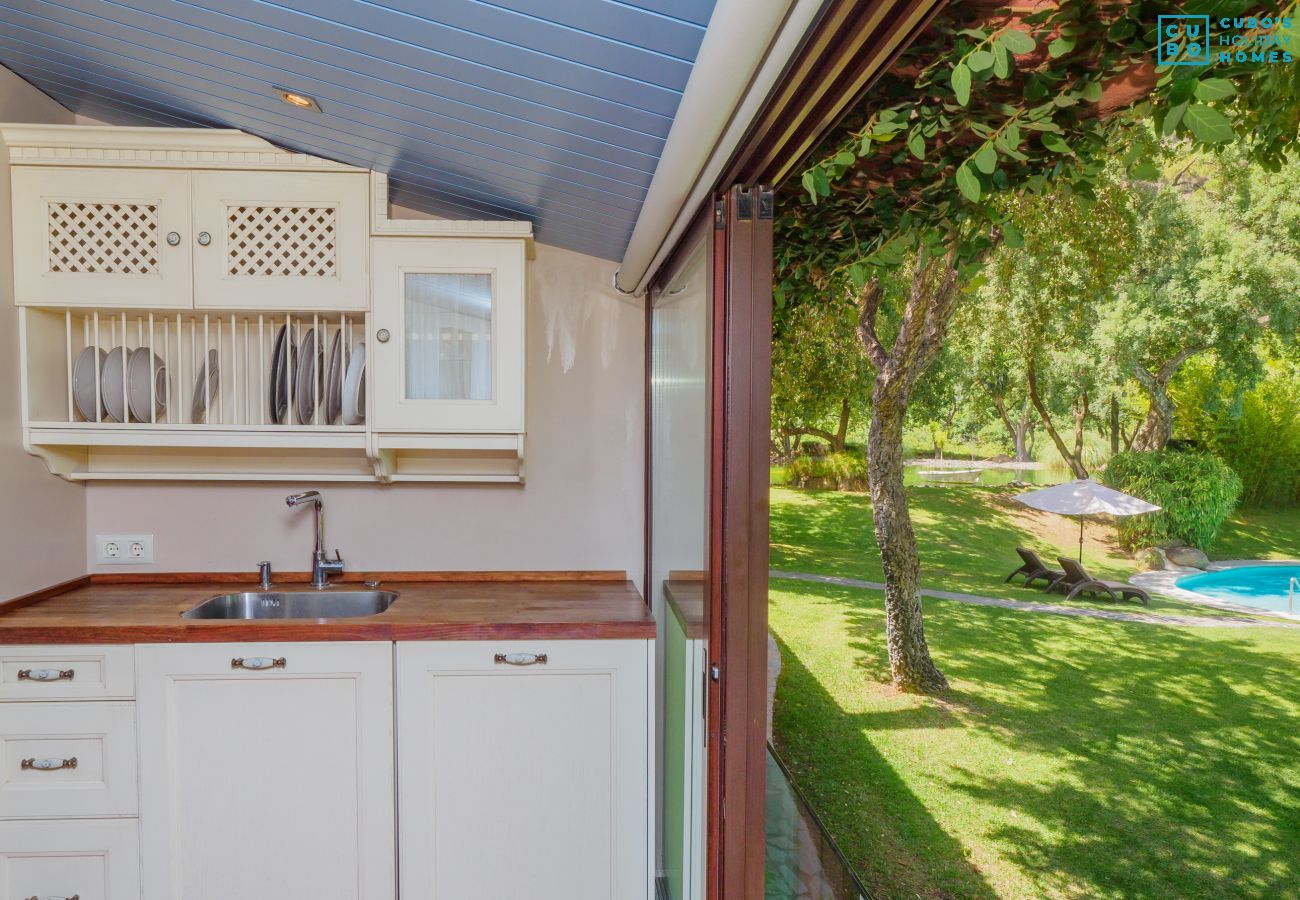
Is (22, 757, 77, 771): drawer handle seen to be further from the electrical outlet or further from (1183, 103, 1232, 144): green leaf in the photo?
(1183, 103, 1232, 144): green leaf

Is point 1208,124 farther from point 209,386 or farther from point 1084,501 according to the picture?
point 209,386

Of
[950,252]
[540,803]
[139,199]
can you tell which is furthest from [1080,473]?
[139,199]

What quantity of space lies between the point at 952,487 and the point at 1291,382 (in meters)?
0.42

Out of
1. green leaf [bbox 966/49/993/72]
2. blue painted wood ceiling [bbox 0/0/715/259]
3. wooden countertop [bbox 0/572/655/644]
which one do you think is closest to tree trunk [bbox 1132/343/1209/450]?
green leaf [bbox 966/49/993/72]

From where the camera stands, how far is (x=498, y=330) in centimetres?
237

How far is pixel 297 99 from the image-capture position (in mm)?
1832

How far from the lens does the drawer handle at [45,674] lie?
6.82 ft

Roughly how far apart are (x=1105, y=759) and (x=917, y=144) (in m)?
0.73

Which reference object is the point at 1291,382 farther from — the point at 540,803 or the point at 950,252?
the point at 540,803

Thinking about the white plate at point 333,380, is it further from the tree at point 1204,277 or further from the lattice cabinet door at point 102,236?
the tree at point 1204,277

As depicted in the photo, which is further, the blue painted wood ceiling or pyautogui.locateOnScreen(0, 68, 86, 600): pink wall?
pyautogui.locateOnScreen(0, 68, 86, 600): pink wall

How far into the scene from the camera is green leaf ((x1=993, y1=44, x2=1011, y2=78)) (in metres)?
0.75

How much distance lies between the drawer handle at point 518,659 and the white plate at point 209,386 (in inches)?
47.3

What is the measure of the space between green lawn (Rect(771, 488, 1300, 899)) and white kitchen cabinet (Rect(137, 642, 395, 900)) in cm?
145
